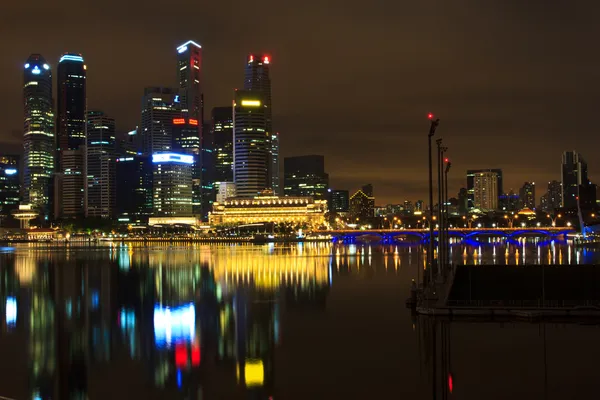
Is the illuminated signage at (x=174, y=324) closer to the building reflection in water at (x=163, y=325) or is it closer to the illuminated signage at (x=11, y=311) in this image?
the building reflection in water at (x=163, y=325)

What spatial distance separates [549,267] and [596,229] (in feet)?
382

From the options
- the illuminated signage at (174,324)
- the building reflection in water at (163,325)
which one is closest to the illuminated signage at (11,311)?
the building reflection in water at (163,325)

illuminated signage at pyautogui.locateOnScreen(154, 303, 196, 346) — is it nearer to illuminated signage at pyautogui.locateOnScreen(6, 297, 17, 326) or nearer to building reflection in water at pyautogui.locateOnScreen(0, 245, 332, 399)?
A: building reflection in water at pyautogui.locateOnScreen(0, 245, 332, 399)

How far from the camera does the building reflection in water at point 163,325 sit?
25156 mm

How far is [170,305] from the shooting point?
4662cm

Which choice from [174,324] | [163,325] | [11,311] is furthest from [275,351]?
[11,311]

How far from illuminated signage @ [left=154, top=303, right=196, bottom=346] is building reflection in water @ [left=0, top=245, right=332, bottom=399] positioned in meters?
0.05

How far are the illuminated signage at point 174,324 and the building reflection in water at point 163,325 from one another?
0.17ft

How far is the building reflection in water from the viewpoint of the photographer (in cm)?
2516

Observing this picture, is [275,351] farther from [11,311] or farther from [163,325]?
[11,311]

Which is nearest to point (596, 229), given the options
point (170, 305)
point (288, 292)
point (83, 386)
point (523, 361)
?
point (288, 292)

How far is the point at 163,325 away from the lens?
3756cm

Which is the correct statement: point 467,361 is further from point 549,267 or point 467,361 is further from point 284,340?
point 549,267

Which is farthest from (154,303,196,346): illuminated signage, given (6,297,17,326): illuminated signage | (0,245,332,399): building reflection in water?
(6,297,17,326): illuminated signage
